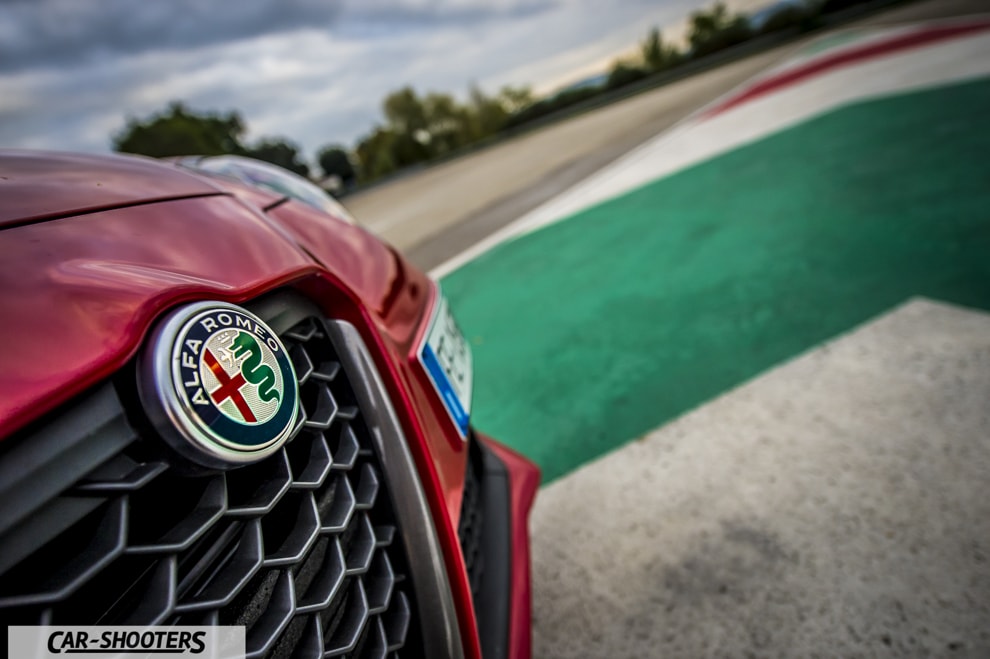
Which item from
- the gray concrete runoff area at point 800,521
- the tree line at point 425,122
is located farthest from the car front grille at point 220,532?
the tree line at point 425,122

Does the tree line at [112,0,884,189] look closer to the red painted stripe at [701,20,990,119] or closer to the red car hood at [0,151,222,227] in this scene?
the red painted stripe at [701,20,990,119]

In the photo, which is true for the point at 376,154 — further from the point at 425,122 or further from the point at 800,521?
the point at 800,521

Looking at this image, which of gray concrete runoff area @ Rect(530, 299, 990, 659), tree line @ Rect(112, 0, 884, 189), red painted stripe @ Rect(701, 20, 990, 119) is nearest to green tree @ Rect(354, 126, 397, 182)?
tree line @ Rect(112, 0, 884, 189)

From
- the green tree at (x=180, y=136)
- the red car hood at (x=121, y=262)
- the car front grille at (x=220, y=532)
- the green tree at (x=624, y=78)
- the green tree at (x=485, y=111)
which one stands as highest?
the green tree at (x=180, y=136)

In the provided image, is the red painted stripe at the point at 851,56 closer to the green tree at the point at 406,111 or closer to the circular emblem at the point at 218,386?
the circular emblem at the point at 218,386

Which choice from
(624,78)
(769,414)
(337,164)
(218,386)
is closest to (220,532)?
(218,386)

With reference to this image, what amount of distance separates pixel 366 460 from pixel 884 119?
6840 mm

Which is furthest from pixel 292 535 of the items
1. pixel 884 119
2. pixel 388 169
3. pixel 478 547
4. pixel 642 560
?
pixel 388 169

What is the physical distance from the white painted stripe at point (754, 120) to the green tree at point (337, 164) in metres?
34.2

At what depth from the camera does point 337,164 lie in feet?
131

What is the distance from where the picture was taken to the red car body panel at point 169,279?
54cm

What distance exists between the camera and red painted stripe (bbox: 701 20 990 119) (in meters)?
9.62

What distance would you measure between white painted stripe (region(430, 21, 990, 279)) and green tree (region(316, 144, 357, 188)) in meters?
34.2

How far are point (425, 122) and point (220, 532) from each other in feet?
177
